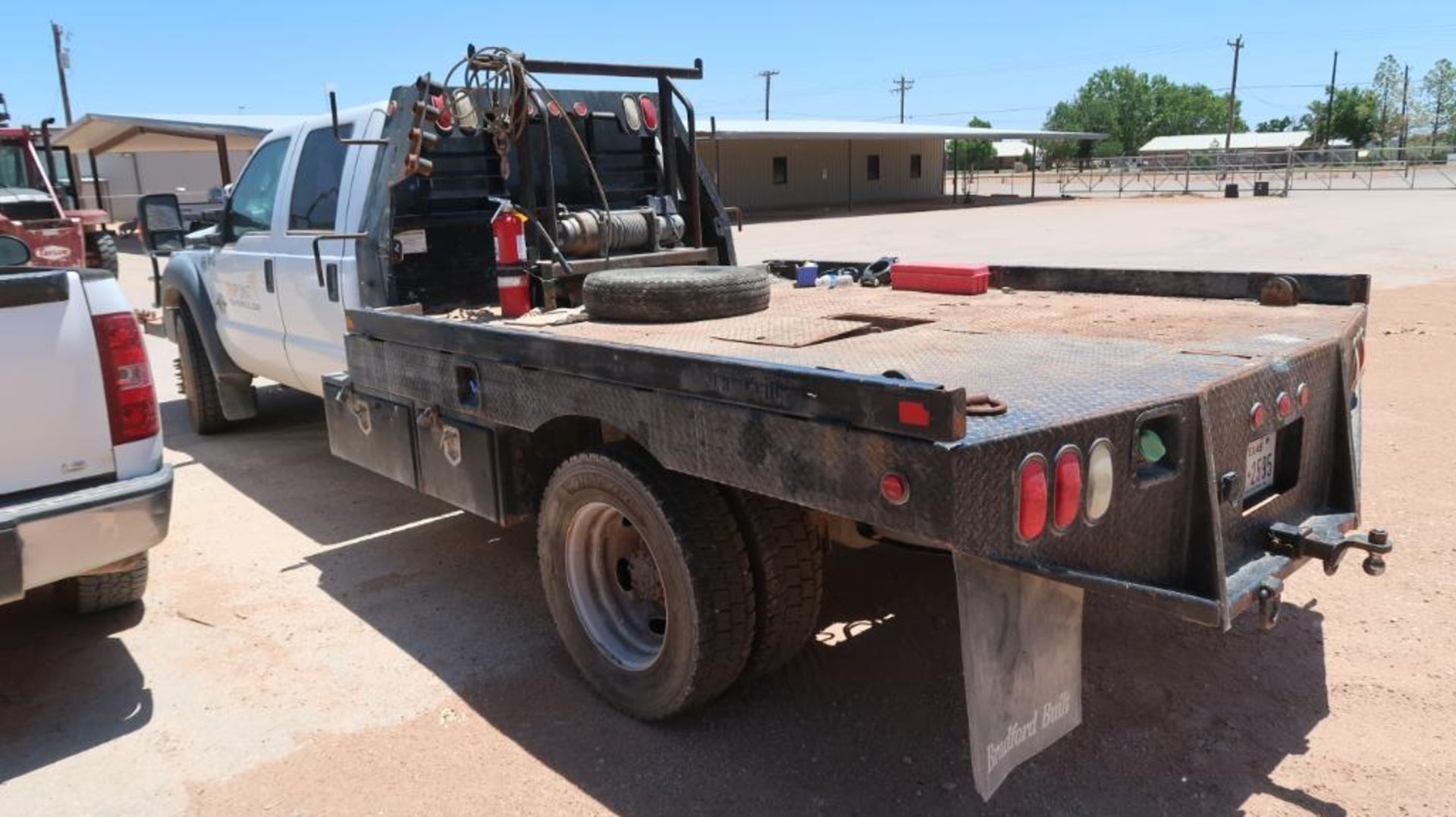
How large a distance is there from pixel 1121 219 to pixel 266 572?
92.7 feet

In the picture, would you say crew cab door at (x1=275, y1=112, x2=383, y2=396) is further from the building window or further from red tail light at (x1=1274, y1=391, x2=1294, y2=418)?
the building window

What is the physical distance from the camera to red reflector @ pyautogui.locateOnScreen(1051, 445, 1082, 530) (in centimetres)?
249

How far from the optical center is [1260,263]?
16.2 m

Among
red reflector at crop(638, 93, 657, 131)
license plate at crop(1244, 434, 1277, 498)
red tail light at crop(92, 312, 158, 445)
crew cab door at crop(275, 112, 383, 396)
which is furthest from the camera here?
red reflector at crop(638, 93, 657, 131)

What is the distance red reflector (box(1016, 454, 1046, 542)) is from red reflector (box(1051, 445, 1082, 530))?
0.14ft

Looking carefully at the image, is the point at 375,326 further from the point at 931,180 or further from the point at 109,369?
the point at 931,180

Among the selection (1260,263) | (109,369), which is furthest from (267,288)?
(1260,263)

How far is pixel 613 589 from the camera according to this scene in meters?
3.72

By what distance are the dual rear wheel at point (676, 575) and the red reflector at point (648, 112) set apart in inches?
120

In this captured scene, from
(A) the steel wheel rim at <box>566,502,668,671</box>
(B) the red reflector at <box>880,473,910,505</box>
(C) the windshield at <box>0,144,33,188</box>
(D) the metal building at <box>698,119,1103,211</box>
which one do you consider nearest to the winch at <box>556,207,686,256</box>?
(A) the steel wheel rim at <box>566,502,668,671</box>

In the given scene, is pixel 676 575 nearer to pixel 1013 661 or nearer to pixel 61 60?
pixel 1013 661

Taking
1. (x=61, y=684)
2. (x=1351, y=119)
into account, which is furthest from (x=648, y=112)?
(x=1351, y=119)

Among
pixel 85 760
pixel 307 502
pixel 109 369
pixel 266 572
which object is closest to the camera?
pixel 85 760

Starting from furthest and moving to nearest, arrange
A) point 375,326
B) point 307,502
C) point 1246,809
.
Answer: point 307,502 < point 375,326 < point 1246,809
